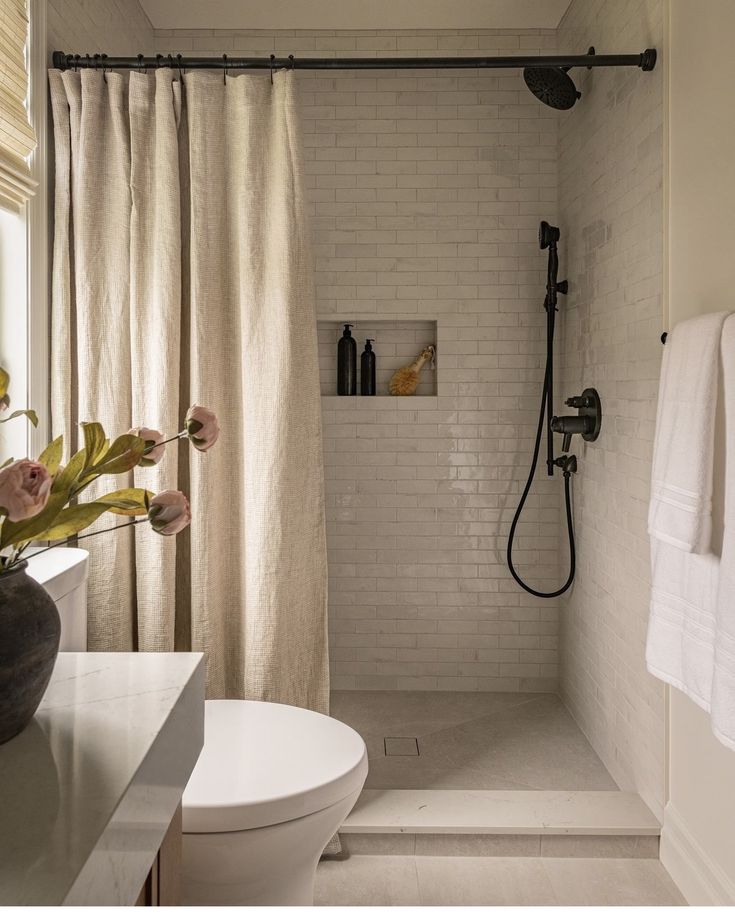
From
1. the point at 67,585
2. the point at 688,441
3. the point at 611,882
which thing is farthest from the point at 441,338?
the point at 611,882

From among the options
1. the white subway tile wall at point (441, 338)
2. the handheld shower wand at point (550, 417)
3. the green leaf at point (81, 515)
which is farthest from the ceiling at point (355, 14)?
the green leaf at point (81, 515)

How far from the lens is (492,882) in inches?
79.1

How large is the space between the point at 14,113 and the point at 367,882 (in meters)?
2.12

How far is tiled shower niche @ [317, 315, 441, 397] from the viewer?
326 centimetres

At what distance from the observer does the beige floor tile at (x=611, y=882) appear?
1.92 meters

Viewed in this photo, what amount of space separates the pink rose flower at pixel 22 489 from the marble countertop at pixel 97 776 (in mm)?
302

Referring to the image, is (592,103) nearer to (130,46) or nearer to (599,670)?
(130,46)

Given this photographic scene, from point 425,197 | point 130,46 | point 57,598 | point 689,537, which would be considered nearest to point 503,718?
point 689,537

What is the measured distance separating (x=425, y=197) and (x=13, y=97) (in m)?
1.73

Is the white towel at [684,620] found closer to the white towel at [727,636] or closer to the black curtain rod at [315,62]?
the white towel at [727,636]

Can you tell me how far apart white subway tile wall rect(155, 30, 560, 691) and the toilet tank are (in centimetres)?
146

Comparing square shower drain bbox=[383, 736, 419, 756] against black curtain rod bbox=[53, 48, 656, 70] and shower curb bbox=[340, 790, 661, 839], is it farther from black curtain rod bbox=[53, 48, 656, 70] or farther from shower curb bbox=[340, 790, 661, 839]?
black curtain rod bbox=[53, 48, 656, 70]

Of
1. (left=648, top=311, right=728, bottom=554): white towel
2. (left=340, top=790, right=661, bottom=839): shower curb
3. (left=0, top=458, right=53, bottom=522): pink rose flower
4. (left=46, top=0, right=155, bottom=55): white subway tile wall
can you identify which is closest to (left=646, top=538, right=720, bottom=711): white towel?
(left=648, top=311, right=728, bottom=554): white towel

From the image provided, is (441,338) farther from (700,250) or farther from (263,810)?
(263,810)
